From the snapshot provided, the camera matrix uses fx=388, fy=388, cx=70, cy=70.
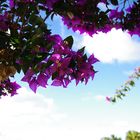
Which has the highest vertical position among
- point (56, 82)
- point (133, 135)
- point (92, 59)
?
point (133, 135)

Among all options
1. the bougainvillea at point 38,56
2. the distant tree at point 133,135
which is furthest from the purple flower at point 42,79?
the distant tree at point 133,135

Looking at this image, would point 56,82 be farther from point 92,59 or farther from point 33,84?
point 92,59

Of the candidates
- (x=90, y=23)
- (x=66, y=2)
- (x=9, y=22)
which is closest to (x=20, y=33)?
(x=9, y=22)

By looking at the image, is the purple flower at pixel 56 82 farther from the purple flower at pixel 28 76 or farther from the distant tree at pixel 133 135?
the distant tree at pixel 133 135

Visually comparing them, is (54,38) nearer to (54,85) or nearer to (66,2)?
(54,85)

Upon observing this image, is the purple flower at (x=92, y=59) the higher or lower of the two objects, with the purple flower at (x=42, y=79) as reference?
higher

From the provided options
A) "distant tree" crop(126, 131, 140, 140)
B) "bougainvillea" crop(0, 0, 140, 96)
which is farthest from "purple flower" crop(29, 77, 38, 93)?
"distant tree" crop(126, 131, 140, 140)

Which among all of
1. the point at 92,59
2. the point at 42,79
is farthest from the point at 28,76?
the point at 92,59

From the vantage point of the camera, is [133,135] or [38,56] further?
[133,135]

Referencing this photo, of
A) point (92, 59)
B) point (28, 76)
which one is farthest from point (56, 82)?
point (92, 59)

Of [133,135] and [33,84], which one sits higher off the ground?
[133,135]

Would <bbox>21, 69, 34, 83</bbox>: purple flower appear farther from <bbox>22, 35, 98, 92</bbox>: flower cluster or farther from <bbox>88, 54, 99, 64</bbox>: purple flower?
<bbox>88, 54, 99, 64</bbox>: purple flower

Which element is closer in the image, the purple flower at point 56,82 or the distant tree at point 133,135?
the purple flower at point 56,82

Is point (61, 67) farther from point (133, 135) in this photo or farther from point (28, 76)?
point (133, 135)
